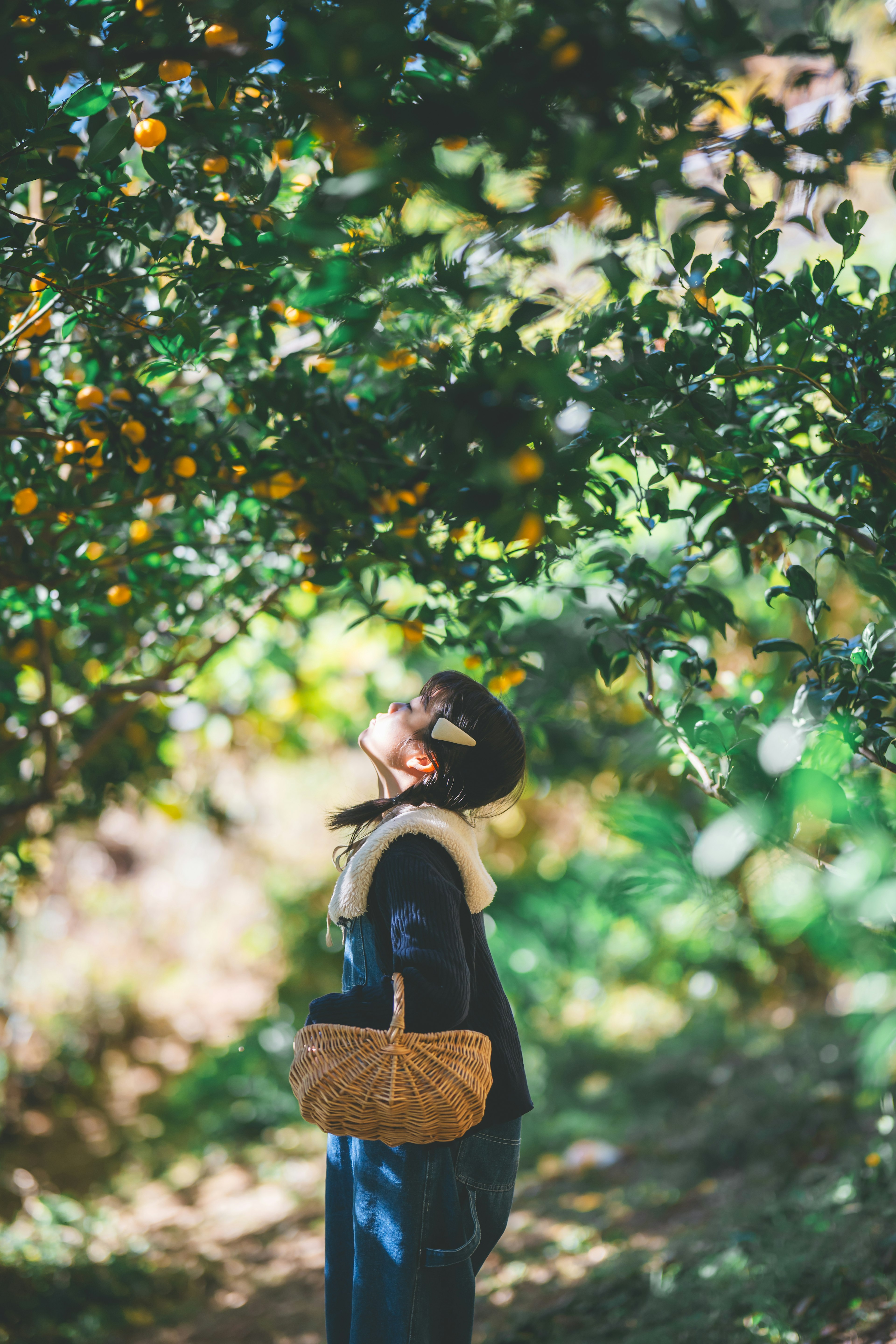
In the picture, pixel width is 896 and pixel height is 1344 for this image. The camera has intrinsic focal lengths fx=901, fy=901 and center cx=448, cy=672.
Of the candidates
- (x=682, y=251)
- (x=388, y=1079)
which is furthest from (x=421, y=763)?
(x=682, y=251)

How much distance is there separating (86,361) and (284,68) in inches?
37.7

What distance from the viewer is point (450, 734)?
137cm

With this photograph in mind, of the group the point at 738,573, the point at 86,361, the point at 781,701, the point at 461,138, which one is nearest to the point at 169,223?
the point at 86,361

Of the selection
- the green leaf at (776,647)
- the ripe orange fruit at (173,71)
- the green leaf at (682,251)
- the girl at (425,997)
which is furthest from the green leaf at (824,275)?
the ripe orange fruit at (173,71)

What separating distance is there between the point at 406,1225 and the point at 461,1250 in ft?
0.34

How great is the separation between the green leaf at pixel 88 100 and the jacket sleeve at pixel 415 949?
1024 millimetres

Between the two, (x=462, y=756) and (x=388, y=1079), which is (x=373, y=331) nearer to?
(x=462, y=756)

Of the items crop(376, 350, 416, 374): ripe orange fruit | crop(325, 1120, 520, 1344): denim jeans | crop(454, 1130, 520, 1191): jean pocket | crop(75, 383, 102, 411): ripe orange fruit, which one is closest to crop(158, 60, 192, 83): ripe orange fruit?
crop(376, 350, 416, 374): ripe orange fruit

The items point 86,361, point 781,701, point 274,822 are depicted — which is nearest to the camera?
point 86,361

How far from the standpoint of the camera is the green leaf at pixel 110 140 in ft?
3.49

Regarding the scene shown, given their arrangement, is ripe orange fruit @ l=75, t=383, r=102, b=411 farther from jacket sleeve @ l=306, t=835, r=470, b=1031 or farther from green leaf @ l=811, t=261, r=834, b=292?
green leaf @ l=811, t=261, r=834, b=292

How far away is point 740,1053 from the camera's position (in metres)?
4.00

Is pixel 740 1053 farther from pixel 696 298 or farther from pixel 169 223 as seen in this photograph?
pixel 169 223

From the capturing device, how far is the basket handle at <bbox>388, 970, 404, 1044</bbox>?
1.11 m
